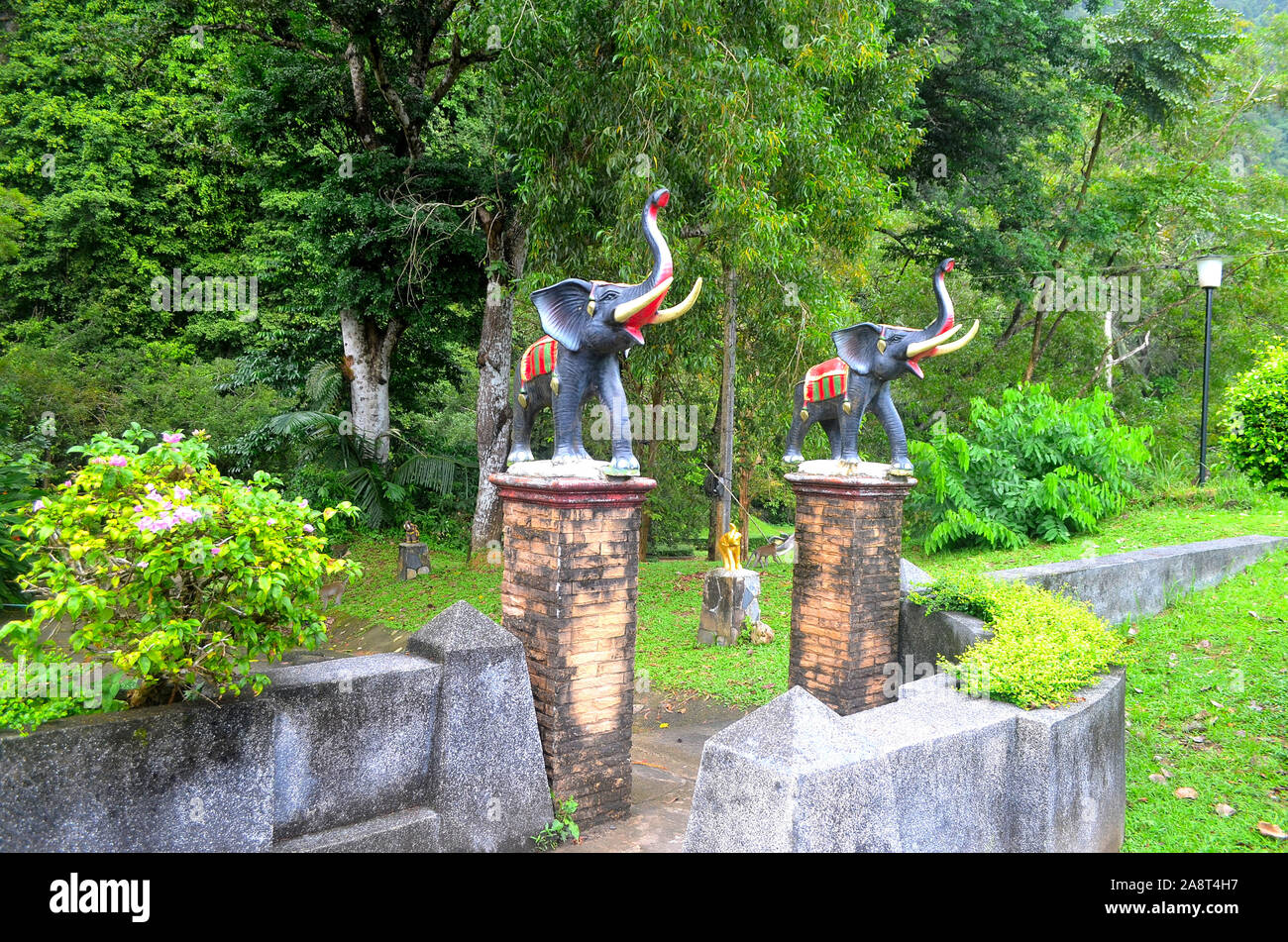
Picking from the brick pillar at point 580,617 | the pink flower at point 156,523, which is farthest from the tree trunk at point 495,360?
the pink flower at point 156,523

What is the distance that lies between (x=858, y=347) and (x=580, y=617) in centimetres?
323

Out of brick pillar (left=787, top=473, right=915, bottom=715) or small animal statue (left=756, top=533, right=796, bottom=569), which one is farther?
small animal statue (left=756, top=533, right=796, bottom=569)

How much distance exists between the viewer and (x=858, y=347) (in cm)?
645

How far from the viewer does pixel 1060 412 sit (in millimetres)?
11484

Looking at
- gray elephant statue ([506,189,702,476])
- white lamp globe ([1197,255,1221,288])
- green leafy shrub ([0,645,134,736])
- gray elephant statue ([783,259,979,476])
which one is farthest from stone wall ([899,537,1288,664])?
white lamp globe ([1197,255,1221,288])

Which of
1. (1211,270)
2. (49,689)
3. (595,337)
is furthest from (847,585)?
(1211,270)

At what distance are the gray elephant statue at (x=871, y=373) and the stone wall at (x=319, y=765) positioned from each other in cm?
342

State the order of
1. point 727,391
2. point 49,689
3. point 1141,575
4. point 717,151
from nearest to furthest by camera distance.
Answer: point 49,689, point 1141,575, point 717,151, point 727,391

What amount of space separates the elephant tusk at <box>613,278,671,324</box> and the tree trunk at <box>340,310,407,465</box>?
33.2ft

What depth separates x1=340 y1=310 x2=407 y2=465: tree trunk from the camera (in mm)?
13781

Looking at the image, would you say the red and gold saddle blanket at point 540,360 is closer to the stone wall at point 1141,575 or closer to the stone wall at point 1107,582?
the stone wall at point 1107,582

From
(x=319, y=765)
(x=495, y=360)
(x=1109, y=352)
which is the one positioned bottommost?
(x=319, y=765)

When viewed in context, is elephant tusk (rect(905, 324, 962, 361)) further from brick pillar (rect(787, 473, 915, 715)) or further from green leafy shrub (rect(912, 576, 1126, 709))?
green leafy shrub (rect(912, 576, 1126, 709))

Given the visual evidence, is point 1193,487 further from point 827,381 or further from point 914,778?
point 914,778
